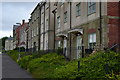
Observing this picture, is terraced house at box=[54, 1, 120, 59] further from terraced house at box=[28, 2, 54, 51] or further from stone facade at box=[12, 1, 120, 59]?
terraced house at box=[28, 2, 54, 51]

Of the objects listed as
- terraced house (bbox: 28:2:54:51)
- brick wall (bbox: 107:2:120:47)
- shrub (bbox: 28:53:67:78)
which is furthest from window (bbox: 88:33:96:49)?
terraced house (bbox: 28:2:54:51)

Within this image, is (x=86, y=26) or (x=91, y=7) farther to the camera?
(x=86, y=26)

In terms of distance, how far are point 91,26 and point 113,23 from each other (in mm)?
1986

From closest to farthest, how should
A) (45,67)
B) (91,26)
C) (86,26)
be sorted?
1. (45,67)
2. (91,26)
3. (86,26)

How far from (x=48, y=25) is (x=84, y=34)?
44.7ft

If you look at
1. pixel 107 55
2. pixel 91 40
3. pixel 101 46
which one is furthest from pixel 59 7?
pixel 107 55

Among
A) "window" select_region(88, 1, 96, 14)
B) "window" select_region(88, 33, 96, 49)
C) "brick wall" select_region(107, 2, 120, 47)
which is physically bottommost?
"window" select_region(88, 33, 96, 49)

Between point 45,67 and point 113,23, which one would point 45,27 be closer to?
point 113,23

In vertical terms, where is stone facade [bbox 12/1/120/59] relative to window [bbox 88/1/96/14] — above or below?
below

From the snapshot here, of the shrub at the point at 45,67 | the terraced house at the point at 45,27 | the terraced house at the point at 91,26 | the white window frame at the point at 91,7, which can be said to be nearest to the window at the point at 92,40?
the terraced house at the point at 91,26

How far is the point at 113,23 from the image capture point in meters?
15.7

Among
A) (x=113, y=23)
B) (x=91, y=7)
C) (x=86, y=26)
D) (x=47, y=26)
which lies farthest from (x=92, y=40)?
(x=47, y=26)

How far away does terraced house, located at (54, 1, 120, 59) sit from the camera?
1552cm

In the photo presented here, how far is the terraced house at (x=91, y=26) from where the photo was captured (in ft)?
50.9
